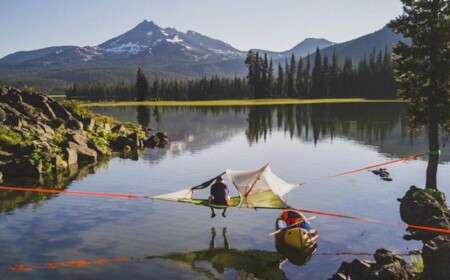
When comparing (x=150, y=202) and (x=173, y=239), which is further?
(x=150, y=202)

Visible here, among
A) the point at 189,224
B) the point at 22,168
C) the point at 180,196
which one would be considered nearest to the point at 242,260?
the point at 189,224

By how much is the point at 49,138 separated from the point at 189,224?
2868 cm

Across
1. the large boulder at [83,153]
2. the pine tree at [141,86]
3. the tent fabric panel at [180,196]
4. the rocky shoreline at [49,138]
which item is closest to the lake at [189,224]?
the tent fabric panel at [180,196]

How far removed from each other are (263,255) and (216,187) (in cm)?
539

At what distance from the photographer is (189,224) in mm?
25797

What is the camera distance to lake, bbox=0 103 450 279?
64.7 ft

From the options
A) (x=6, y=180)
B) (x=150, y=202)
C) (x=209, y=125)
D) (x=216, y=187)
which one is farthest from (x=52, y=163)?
(x=209, y=125)

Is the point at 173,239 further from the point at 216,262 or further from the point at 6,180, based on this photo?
the point at 6,180

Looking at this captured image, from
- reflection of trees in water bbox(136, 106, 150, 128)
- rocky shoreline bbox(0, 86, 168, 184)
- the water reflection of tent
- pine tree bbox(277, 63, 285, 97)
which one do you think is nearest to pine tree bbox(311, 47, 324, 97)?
pine tree bbox(277, 63, 285, 97)

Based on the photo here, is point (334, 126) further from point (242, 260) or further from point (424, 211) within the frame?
point (242, 260)

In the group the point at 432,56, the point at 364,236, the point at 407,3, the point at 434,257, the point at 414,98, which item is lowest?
the point at 364,236

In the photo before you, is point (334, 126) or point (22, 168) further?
point (334, 126)

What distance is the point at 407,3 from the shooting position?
101 ft

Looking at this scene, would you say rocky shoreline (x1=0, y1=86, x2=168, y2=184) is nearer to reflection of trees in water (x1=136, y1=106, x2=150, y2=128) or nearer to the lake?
the lake
